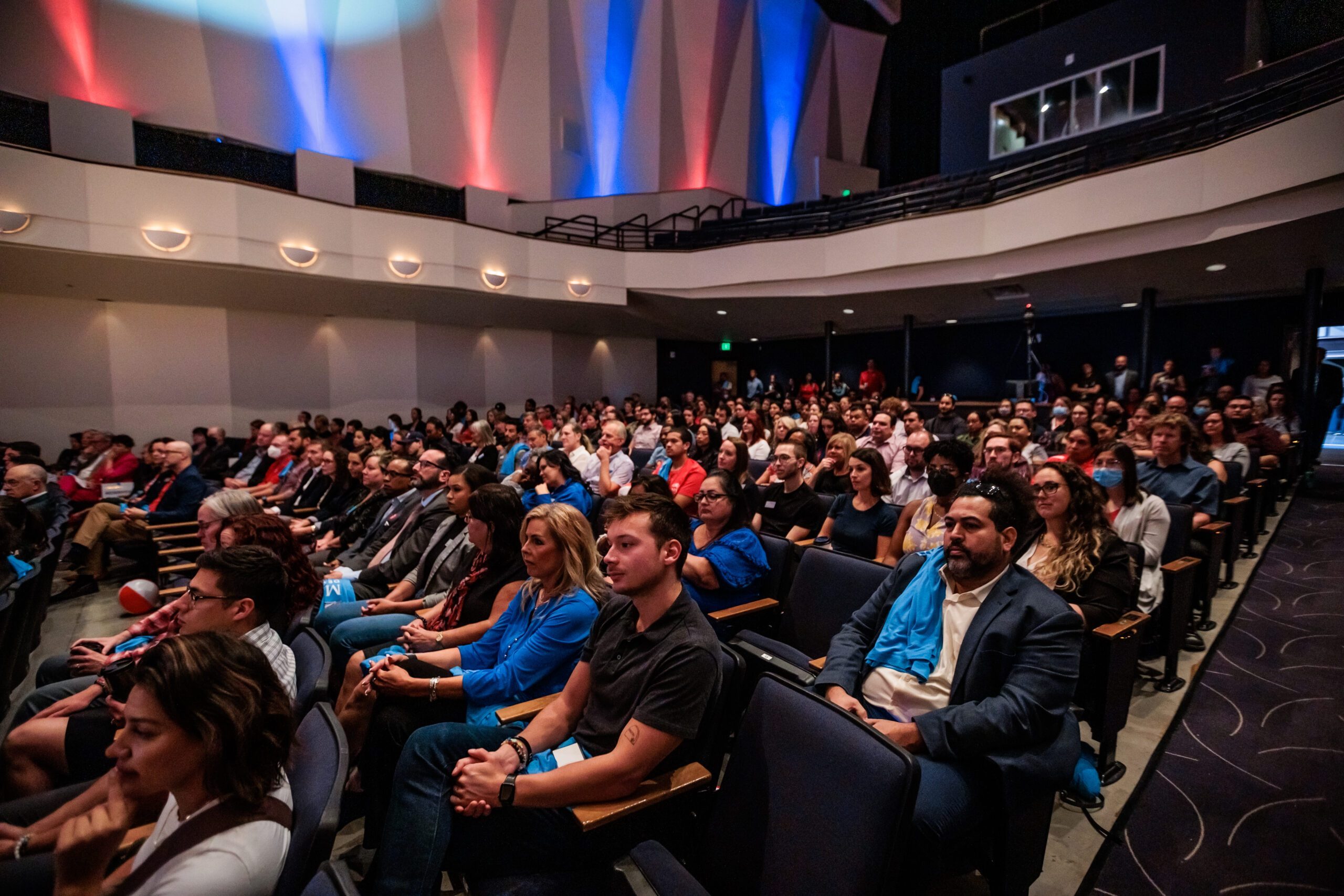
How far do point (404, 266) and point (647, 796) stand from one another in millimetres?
9505

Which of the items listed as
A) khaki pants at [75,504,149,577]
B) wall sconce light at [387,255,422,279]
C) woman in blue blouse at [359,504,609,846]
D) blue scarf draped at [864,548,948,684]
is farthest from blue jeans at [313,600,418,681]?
wall sconce light at [387,255,422,279]

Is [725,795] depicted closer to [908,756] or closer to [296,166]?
[908,756]

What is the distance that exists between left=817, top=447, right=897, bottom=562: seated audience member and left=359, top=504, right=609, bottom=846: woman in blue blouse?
5.10 ft

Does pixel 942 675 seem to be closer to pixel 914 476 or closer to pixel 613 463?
pixel 914 476

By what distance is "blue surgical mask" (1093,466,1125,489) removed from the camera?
2.94 m

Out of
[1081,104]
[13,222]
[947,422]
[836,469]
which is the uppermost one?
[1081,104]

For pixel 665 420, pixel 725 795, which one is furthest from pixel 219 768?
pixel 665 420

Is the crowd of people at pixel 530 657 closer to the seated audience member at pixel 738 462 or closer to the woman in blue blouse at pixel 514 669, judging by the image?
the woman in blue blouse at pixel 514 669

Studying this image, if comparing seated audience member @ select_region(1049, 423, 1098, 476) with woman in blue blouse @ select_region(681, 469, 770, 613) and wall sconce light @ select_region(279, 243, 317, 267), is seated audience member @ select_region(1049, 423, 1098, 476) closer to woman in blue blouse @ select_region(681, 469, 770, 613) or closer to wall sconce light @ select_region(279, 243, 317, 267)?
woman in blue blouse @ select_region(681, 469, 770, 613)

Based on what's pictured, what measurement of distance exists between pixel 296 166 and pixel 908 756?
1161 centimetres

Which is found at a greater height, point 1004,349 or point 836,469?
point 1004,349

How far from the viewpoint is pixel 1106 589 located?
7.09 ft

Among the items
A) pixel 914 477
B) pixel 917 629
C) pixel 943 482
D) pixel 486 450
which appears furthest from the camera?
pixel 486 450

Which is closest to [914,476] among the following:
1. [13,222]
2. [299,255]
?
[299,255]
